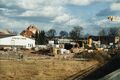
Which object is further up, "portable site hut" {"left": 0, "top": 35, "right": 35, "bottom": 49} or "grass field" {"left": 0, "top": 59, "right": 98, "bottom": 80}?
"portable site hut" {"left": 0, "top": 35, "right": 35, "bottom": 49}

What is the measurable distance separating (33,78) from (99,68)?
31.4 feet

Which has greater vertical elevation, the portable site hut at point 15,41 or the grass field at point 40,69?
the portable site hut at point 15,41

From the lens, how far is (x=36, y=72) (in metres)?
49.2

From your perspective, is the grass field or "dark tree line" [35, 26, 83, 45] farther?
"dark tree line" [35, 26, 83, 45]

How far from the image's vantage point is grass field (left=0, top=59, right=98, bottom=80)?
157 feet

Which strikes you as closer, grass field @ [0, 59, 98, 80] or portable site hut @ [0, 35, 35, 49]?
grass field @ [0, 59, 98, 80]

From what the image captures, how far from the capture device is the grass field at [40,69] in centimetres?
4791

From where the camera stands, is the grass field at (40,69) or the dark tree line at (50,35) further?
the dark tree line at (50,35)

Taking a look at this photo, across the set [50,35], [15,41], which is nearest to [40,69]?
[15,41]

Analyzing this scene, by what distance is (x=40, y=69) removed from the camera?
50.2 metres

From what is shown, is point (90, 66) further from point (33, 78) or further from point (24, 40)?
point (24, 40)

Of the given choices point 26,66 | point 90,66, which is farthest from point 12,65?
point 90,66

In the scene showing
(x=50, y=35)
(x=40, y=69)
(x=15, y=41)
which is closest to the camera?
(x=40, y=69)

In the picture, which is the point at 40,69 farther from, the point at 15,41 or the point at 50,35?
the point at 50,35
